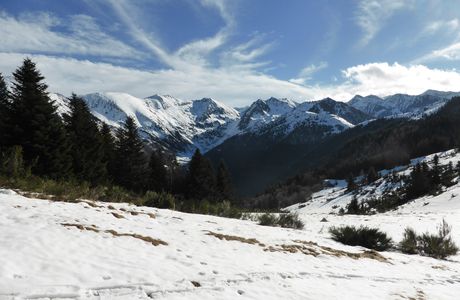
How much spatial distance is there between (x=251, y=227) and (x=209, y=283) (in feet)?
26.6

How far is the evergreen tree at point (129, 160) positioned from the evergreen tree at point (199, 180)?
753cm

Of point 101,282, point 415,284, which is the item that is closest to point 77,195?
point 101,282

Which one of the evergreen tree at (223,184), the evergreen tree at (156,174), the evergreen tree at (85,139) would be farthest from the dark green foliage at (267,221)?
the evergreen tree at (156,174)

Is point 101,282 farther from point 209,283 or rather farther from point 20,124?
point 20,124

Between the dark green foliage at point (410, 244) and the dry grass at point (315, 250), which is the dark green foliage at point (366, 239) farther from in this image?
the dry grass at point (315, 250)

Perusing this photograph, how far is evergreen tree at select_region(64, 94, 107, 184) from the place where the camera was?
35253 mm

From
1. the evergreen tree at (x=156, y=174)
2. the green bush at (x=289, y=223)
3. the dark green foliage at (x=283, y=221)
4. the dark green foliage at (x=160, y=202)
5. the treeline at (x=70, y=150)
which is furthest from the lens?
the evergreen tree at (x=156, y=174)

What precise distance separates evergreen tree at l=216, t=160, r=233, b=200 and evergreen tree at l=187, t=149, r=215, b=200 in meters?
2.38

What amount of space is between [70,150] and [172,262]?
80.7ft

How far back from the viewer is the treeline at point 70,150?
75.3 ft

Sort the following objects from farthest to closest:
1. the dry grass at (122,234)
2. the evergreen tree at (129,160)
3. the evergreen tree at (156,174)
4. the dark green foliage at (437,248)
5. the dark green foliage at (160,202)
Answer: the evergreen tree at (156,174) < the evergreen tree at (129,160) < the dark green foliage at (160,202) < the dark green foliage at (437,248) < the dry grass at (122,234)

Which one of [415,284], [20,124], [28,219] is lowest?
[415,284]

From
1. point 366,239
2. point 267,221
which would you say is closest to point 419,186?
point 366,239

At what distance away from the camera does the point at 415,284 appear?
10328 millimetres
